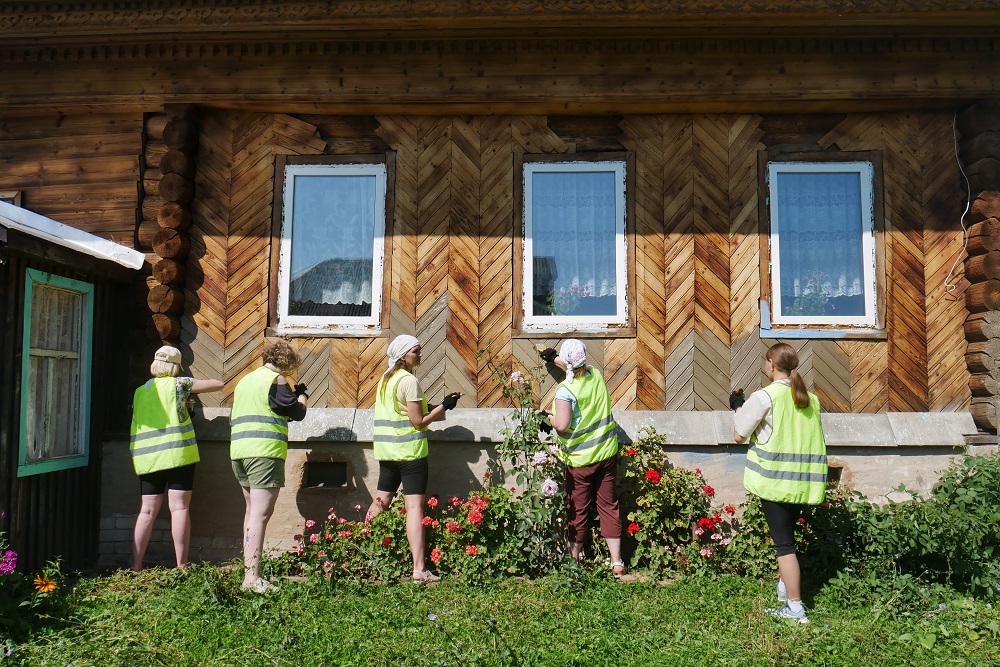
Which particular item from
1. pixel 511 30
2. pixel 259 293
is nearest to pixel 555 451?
pixel 259 293

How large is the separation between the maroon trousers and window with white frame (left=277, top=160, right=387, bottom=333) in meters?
2.27

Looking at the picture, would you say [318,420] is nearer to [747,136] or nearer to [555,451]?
[555,451]

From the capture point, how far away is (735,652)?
153 inches

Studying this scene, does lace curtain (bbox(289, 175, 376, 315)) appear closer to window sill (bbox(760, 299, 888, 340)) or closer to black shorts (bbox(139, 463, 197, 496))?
black shorts (bbox(139, 463, 197, 496))

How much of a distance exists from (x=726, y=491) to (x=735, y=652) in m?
1.98

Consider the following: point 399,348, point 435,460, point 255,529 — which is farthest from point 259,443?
point 435,460

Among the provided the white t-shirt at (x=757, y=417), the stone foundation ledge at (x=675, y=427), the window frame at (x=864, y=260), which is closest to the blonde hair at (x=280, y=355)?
the stone foundation ledge at (x=675, y=427)

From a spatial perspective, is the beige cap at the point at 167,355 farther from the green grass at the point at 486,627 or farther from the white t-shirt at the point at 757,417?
the white t-shirt at the point at 757,417

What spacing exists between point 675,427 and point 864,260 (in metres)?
2.22

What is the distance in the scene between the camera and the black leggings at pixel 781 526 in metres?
4.29

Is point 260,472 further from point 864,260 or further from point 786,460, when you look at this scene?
point 864,260

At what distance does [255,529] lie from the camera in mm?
4926

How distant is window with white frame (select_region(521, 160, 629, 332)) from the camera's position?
6145 mm

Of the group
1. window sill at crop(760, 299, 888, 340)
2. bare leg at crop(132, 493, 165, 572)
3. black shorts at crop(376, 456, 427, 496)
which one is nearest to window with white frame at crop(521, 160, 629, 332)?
window sill at crop(760, 299, 888, 340)
